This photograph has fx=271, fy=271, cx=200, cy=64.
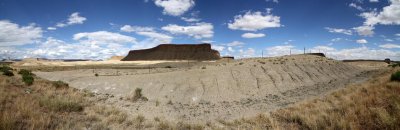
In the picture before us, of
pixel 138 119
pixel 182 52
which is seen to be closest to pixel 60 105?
pixel 138 119

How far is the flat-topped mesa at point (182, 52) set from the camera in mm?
128500

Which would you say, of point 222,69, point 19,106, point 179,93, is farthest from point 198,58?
point 19,106

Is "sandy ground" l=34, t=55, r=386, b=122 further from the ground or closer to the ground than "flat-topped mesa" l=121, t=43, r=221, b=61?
closer to the ground

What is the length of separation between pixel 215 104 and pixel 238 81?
25.5 feet

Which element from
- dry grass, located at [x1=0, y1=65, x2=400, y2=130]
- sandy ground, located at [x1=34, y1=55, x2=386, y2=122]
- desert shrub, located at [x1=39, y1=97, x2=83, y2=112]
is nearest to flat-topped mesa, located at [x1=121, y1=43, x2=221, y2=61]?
sandy ground, located at [x1=34, y1=55, x2=386, y2=122]

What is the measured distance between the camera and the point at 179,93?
76.3ft

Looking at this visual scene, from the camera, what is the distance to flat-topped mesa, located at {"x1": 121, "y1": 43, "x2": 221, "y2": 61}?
422ft

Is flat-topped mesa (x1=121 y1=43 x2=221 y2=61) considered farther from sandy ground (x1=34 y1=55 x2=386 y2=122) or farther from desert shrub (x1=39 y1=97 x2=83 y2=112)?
desert shrub (x1=39 y1=97 x2=83 y2=112)

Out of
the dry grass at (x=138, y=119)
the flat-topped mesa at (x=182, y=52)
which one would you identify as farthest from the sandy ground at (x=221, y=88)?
the flat-topped mesa at (x=182, y=52)

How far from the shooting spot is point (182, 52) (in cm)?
13412

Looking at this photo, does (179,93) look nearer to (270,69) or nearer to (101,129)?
(270,69)

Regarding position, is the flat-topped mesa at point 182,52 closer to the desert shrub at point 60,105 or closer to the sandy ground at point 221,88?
the sandy ground at point 221,88

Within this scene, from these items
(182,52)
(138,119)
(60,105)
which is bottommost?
(138,119)

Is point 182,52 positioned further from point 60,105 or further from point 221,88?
point 60,105
